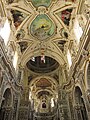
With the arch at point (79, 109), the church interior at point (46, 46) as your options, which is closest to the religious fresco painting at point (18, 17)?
the church interior at point (46, 46)

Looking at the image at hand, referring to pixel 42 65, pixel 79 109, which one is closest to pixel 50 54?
pixel 42 65

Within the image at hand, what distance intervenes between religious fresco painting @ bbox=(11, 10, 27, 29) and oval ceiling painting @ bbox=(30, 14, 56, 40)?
3.96 feet

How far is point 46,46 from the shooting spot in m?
18.0

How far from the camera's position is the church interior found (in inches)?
436

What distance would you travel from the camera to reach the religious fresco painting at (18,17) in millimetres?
14480

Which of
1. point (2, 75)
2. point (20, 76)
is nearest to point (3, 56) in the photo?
point (2, 75)

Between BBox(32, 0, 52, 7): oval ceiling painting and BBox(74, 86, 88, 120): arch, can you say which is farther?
BBox(32, 0, 52, 7): oval ceiling painting

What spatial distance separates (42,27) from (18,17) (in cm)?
286

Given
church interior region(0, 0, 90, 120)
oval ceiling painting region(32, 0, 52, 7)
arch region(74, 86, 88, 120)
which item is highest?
oval ceiling painting region(32, 0, 52, 7)

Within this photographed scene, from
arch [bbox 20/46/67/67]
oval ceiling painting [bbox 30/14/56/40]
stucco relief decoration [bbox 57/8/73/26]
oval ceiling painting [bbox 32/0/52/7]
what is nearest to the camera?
oval ceiling painting [bbox 32/0/52/7]

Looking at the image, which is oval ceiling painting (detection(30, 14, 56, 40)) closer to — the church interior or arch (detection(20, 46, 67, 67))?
the church interior

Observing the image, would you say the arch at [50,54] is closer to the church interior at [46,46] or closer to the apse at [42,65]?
the church interior at [46,46]

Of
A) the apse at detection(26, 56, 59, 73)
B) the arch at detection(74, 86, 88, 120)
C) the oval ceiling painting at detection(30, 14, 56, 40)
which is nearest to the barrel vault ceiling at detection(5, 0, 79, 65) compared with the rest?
the oval ceiling painting at detection(30, 14, 56, 40)

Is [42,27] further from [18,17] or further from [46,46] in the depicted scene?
[18,17]
